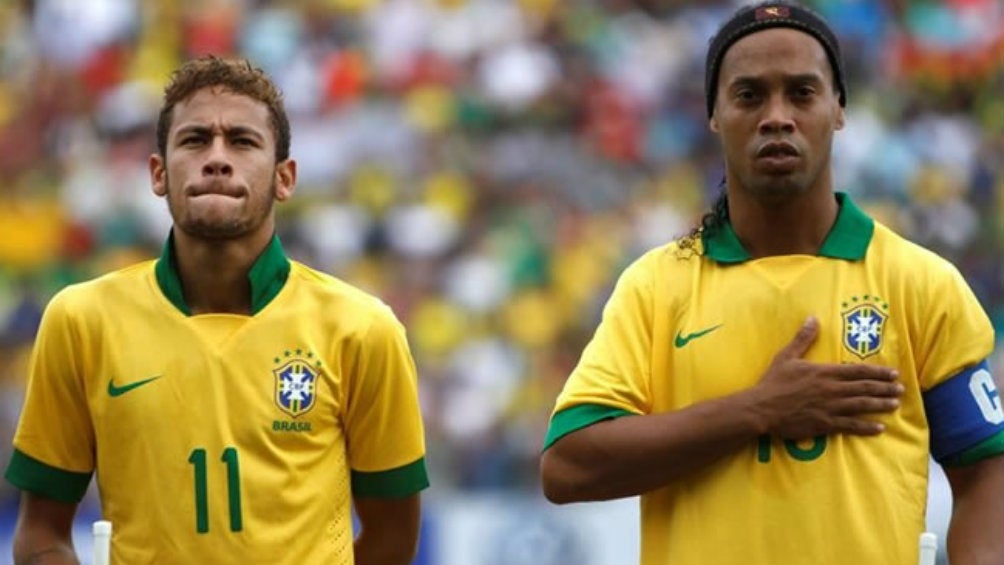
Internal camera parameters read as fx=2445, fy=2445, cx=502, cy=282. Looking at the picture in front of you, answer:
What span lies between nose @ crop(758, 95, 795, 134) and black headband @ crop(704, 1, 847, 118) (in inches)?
5.9

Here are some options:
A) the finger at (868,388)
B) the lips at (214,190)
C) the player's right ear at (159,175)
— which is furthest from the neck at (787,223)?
the player's right ear at (159,175)

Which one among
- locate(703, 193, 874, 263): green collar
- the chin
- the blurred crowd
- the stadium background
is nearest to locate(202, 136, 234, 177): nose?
the chin

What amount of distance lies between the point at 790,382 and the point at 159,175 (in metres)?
1.59

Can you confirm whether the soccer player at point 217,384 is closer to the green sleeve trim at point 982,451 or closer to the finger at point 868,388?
the finger at point 868,388

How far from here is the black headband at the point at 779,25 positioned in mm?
5094

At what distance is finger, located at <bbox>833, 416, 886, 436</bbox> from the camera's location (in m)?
4.99

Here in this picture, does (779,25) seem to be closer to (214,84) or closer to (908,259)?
(908,259)

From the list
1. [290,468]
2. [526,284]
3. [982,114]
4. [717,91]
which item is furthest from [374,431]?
[982,114]

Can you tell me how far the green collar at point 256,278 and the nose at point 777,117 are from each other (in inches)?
48.6

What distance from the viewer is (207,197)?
5.50 meters

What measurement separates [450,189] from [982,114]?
3.71m

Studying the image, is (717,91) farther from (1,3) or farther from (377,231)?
(1,3)

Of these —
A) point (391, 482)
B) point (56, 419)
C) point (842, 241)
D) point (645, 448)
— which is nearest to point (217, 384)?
point (56, 419)

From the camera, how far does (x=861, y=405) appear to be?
5.00 metres
